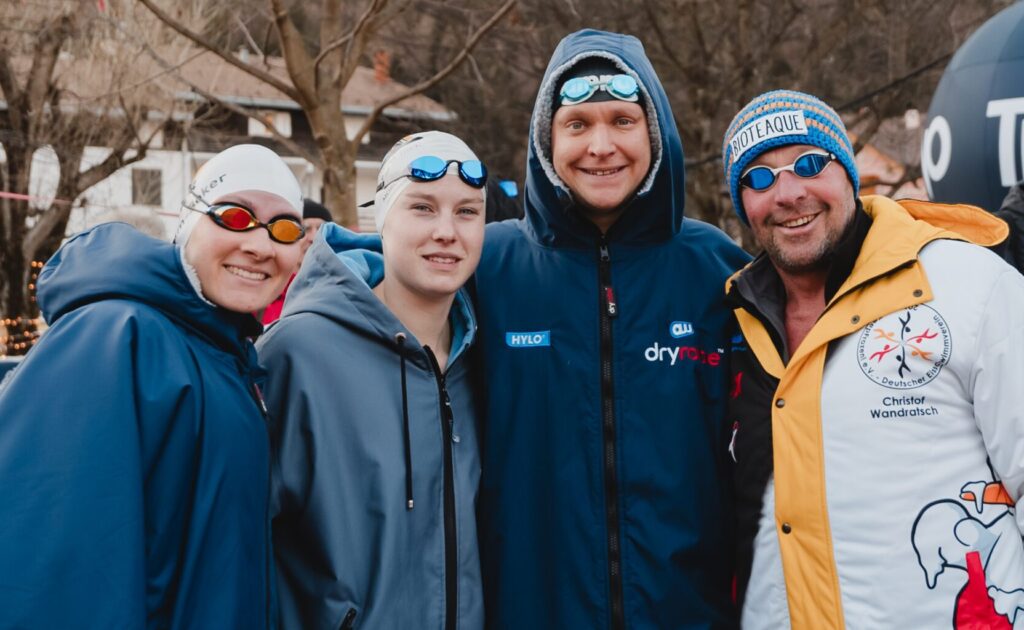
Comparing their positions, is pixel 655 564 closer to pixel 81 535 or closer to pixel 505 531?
pixel 505 531

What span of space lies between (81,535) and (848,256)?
2391mm

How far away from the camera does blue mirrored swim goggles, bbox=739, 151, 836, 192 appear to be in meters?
3.13

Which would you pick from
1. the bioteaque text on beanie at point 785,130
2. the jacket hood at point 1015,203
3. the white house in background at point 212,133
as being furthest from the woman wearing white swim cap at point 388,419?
the white house in background at point 212,133

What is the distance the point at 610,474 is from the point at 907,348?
3.31 ft

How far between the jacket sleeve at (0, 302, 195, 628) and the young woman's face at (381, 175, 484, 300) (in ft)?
3.45

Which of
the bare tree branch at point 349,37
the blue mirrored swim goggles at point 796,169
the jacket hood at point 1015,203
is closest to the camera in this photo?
the blue mirrored swim goggles at point 796,169

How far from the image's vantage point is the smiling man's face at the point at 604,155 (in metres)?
3.27

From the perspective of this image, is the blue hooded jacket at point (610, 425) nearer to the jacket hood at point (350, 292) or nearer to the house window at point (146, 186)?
the jacket hood at point (350, 292)

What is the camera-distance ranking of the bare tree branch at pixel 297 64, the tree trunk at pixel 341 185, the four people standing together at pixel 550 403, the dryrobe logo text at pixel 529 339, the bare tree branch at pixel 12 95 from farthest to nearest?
the bare tree branch at pixel 12 95 < the tree trunk at pixel 341 185 < the bare tree branch at pixel 297 64 < the dryrobe logo text at pixel 529 339 < the four people standing together at pixel 550 403

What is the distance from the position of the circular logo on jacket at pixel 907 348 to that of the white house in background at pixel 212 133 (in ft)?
51.1

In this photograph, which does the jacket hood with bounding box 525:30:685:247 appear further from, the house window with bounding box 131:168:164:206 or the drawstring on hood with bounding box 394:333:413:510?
the house window with bounding box 131:168:164:206

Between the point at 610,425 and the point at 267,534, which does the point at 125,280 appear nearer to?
the point at 267,534

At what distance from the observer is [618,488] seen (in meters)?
3.10

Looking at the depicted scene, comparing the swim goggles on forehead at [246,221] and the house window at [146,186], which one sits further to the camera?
the house window at [146,186]
